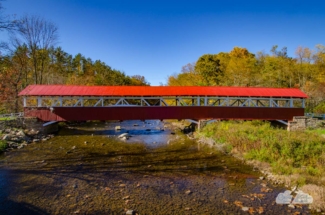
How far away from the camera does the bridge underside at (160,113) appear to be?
17578mm

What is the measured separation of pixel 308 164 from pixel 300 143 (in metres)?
1.47

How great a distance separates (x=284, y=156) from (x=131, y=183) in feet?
22.7

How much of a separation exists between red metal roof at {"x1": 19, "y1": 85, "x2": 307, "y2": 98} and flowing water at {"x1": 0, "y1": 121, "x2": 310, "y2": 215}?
5789 millimetres

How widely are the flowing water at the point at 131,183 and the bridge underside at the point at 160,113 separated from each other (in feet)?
15.9

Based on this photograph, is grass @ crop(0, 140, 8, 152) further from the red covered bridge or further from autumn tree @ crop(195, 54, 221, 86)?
autumn tree @ crop(195, 54, 221, 86)

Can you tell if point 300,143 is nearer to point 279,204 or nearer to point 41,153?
point 279,204

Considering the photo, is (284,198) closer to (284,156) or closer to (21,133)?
(284,156)

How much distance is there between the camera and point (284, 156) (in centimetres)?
979

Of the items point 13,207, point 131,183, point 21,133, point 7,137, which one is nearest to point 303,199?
point 131,183

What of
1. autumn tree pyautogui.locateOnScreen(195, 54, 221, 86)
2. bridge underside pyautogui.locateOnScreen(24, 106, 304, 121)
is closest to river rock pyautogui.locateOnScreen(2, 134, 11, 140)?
bridge underside pyautogui.locateOnScreen(24, 106, 304, 121)

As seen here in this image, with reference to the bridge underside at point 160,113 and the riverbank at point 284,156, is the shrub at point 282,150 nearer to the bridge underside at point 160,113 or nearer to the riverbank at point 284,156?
the riverbank at point 284,156

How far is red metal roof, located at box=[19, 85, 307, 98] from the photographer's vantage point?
17.6 meters

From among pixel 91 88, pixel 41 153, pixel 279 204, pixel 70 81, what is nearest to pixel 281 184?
pixel 279 204

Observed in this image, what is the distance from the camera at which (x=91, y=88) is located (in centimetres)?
1852
